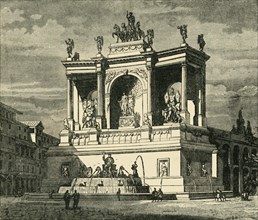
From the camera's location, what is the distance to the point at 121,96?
39.8 feet

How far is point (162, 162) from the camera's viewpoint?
10.8 m

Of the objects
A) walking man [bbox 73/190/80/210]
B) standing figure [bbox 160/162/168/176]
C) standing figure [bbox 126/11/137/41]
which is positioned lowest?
walking man [bbox 73/190/80/210]

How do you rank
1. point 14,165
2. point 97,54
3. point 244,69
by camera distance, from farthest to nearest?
point 97,54 < point 14,165 < point 244,69

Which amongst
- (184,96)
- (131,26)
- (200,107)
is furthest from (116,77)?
(131,26)

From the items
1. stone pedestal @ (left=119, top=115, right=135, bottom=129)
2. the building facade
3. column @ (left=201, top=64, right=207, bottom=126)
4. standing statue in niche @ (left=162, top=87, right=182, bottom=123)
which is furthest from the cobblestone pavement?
stone pedestal @ (left=119, top=115, right=135, bottom=129)

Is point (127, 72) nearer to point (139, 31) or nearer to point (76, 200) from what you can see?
point (139, 31)

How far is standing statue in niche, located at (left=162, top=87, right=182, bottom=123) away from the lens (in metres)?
11.6

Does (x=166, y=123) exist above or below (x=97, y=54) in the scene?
below

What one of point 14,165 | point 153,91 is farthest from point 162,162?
point 14,165

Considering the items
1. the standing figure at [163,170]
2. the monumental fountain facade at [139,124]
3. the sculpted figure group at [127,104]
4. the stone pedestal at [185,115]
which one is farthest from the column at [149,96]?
the standing figure at [163,170]

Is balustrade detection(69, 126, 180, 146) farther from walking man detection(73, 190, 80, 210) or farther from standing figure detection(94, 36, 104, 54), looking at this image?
walking man detection(73, 190, 80, 210)

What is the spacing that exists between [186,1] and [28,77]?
2.71m

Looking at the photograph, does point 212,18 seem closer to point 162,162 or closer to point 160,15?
point 160,15

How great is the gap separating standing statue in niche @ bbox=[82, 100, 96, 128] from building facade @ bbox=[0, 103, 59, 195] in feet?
4.20
